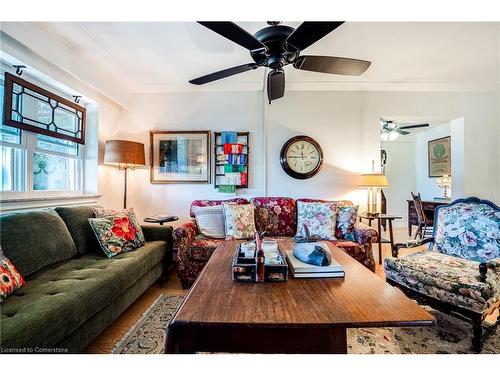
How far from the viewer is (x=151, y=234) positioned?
2588 millimetres

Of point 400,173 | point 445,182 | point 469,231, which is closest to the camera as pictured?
point 469,231

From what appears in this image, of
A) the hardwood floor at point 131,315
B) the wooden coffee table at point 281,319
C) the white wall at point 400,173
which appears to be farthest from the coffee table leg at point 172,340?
the white wall at point 400,173

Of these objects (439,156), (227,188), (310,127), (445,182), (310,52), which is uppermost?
(310,52)

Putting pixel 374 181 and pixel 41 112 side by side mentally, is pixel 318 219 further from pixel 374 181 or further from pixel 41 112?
pixel 41 112

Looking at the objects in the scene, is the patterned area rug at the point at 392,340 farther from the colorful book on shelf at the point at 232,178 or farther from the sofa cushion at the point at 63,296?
the colorful book on shelf at the point at 232,178

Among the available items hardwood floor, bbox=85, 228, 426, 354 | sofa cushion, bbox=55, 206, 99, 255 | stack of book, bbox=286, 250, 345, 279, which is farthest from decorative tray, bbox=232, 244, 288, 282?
sofa cushion, bbox=55, 206, 99, 255

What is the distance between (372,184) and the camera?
9.46 ft

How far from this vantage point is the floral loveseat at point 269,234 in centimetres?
237

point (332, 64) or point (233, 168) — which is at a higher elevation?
point (332, 64)

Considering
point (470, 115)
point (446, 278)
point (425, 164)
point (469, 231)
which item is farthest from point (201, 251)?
A: point (425, 164)

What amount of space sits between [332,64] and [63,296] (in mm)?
2322

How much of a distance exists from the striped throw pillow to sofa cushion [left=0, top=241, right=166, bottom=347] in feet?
2.55
